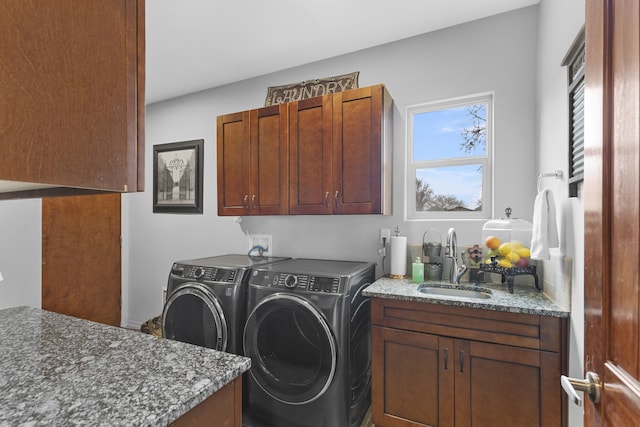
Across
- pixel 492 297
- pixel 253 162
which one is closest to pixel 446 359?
pixel 492 297

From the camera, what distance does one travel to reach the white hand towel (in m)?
1.65

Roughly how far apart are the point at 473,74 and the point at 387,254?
1.49 metres

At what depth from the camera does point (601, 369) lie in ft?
2.37

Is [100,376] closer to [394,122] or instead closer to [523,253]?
[523,253]

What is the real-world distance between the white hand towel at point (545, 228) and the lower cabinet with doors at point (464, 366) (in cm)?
33

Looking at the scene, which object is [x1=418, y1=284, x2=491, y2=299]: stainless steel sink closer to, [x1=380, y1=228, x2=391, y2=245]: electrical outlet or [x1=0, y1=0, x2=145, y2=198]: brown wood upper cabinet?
[x1=380, y1=228, x2=391, y2=245]: electrical outlet

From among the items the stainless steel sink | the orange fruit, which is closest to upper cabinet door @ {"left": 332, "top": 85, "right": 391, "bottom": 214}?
the stainless steel sink

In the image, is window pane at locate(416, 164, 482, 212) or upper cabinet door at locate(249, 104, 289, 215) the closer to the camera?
window pane at locate(416, 164, 482, 212)

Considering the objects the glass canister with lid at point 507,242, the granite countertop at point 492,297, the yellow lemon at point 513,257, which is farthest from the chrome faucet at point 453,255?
the yellow lemon at point 513,257

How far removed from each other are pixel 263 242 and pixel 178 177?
1.38 meters

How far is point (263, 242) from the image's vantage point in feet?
10.3

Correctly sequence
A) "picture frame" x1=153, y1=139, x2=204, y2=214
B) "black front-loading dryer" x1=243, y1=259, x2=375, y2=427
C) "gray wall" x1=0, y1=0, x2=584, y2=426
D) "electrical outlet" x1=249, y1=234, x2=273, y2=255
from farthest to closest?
"picture frame" x1=153, y1=139, x2=204, y2=214, "electrical outlet" x1=249, y1=234, x2=273, y2=255, "black front-loading dryer" x1=243, y1=259, x2=375, y2=427, "gray wall" x1=0, y1=0, x2=584, y2=426

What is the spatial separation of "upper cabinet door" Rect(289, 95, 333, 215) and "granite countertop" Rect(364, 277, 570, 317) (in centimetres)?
72

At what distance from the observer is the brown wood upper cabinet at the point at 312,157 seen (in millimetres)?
2273
